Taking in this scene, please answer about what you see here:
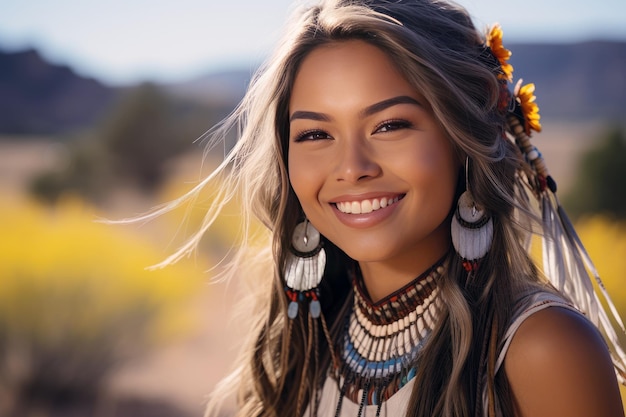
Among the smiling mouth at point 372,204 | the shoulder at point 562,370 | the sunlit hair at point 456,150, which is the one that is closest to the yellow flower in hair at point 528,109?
the sunlit hair at point 456,150

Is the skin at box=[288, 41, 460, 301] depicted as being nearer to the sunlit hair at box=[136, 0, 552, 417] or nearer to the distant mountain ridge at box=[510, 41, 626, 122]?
the sunlit hair at box=[136, 0, 552, 417]

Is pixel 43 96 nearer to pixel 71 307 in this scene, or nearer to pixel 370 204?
pixel 71 307

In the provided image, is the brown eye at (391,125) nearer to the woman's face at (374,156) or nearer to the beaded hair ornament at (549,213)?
the woman's face at (374,156)

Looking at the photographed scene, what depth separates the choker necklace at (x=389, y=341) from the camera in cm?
231

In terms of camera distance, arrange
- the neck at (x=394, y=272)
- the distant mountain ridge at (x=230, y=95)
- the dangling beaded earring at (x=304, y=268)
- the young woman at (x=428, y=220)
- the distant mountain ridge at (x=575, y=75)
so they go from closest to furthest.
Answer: the young woman at (x=428, y=220)
the neck at (x=394, y=272)
the dangling beaded earring at (x=304, y=268)
the distant mountain ridge at (x=230, y=95)
the distant mountain ridge at (x=575, y=75)

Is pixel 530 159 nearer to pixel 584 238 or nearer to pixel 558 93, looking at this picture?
pixel 584 238

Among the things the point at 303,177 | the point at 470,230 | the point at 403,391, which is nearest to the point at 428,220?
the point at 470,230

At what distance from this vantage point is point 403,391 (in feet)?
7.44

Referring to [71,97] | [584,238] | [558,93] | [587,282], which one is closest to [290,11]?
[587,282]

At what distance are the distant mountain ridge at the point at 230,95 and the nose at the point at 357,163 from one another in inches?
882

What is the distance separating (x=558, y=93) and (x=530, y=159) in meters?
Answer: 29.8

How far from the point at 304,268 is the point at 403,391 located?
1.86 ft

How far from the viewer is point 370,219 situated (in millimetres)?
2188

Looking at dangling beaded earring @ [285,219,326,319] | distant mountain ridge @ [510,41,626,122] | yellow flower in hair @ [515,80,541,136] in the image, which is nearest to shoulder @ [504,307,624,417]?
yellow flower in hair @ [515,80,541,136]
